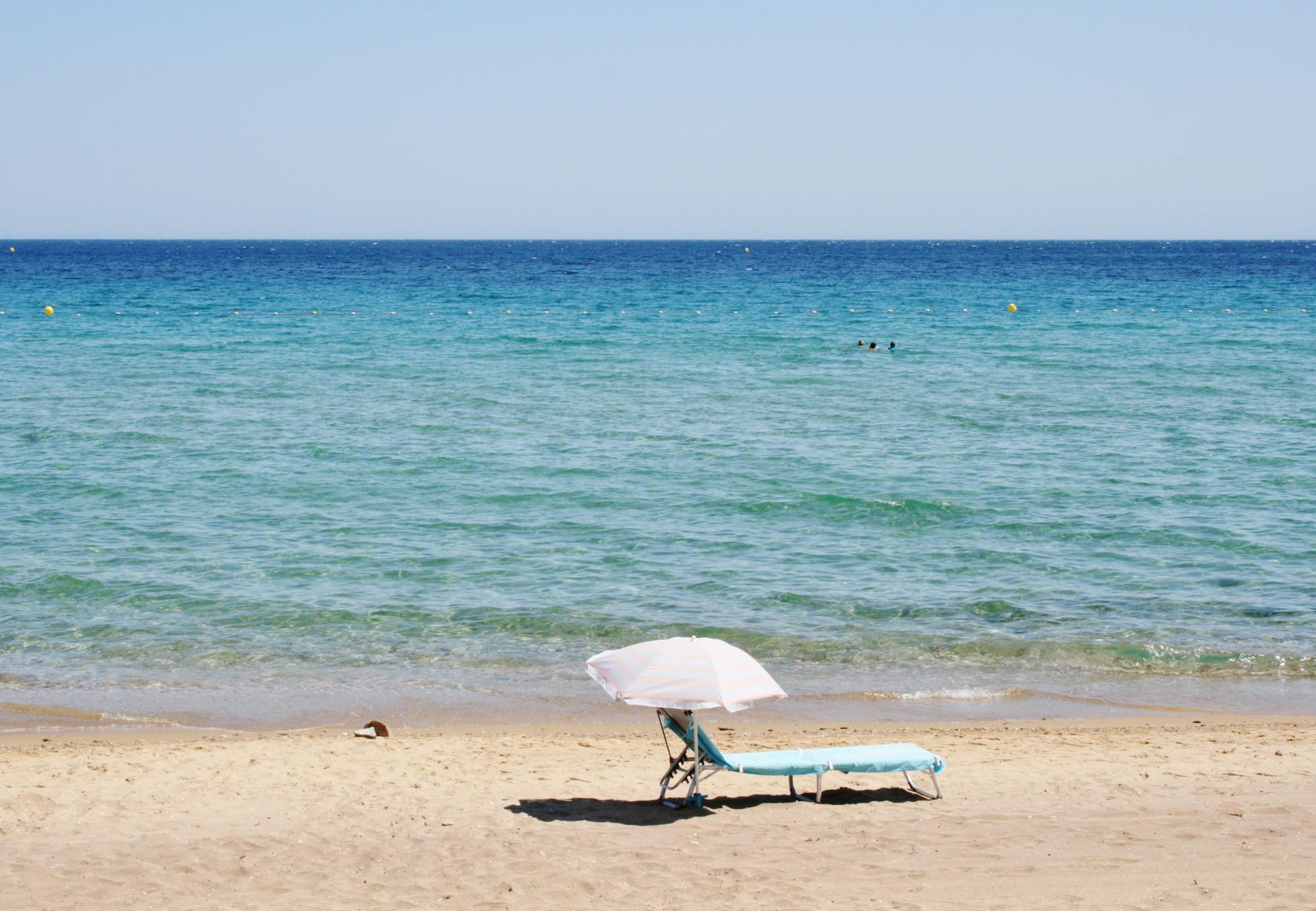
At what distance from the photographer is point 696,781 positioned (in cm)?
877

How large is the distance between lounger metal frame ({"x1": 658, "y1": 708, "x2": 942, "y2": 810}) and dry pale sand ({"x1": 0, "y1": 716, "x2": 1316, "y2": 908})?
14 cm

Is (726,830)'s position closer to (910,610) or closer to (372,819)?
(372,819)

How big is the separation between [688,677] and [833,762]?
1.40 meters

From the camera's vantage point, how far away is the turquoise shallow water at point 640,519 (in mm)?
12383

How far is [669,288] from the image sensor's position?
69.0m

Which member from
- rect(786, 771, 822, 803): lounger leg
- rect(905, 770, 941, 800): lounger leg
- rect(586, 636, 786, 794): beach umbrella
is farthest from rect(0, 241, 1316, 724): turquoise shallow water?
rect(586, 636, 786, 794): beach umbrella

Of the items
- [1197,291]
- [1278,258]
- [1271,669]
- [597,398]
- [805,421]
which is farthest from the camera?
[1278,258]

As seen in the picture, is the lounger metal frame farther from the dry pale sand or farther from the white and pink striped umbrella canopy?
the white and pink striped umbrella canopy

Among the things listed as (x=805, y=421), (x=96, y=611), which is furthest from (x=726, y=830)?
(x=805, y=421)

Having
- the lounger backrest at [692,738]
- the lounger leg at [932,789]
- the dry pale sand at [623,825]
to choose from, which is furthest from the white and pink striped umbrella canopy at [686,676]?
the lounger leg at [932,789]

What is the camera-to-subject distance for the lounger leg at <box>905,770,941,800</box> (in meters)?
8.89

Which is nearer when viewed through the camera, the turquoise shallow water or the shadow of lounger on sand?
the shadow of lounger on sand

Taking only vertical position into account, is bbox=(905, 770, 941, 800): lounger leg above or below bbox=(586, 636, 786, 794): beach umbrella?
below

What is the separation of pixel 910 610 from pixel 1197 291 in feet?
188
